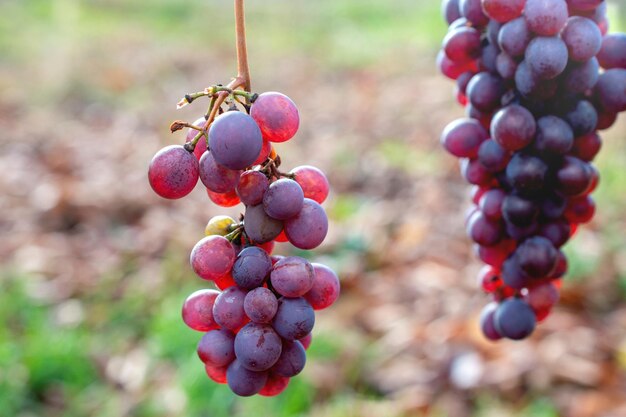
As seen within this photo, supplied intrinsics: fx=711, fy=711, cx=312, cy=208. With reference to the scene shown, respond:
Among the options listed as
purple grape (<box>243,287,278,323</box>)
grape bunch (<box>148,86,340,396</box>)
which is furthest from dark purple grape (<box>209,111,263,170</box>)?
purple grape (<box>243,287,278,323</box>)

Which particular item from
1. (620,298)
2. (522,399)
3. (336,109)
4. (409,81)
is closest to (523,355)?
(522,399)

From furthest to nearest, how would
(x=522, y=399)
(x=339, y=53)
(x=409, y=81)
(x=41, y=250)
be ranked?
(x=339, y=53)
(x=409, y=81)
(x=41, y=250)
(x=522, y=399)

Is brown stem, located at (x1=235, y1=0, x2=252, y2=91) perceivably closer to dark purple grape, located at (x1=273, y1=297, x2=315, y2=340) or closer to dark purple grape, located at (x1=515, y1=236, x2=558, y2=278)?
dark purple grape, located at (x1=273, y1=297, x2=315, y2=340)

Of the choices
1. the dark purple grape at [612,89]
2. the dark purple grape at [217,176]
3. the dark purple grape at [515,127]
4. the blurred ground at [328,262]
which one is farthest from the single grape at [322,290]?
the blurred ground at [328,262]

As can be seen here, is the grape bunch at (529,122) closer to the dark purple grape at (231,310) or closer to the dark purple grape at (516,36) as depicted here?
the dark purple grape at (516,36)

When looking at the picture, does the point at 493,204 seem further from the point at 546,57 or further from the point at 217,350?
the point at 217,350

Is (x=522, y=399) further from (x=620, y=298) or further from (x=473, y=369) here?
(x=620, y=298)
